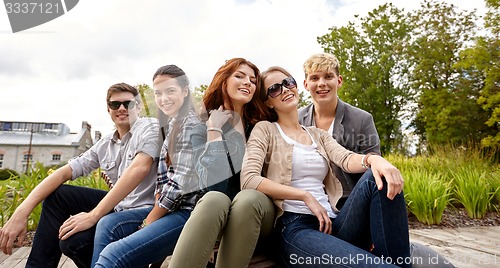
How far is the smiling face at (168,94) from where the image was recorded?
1555 millimetres

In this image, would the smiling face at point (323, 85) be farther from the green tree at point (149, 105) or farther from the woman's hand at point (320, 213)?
the green tree at point (149, 105)

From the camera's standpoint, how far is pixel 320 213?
1.29 metres

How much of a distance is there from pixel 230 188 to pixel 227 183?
8 centimetres

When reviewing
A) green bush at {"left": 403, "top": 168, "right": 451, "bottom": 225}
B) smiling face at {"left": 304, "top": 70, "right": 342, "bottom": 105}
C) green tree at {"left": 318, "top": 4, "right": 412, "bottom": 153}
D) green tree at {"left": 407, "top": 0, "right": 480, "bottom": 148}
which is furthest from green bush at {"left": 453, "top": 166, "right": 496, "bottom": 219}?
green tree at {"left": 318, "top": 4, "right": 412, "bottom": 153}

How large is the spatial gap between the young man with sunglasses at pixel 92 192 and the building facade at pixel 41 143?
35128 mm

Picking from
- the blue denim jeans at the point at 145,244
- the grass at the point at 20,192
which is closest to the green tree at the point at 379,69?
the grass at the point at 20,192

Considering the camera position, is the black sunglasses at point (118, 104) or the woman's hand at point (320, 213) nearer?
the woman's hand at point (320, 213)

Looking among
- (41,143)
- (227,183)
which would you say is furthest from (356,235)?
(41,143)

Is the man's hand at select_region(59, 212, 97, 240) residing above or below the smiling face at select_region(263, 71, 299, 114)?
below

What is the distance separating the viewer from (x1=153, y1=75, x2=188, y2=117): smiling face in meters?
1.55

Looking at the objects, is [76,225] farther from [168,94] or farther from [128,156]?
[168,94]

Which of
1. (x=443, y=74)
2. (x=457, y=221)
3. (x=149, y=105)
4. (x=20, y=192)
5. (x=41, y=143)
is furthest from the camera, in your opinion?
(x=41, y=143)

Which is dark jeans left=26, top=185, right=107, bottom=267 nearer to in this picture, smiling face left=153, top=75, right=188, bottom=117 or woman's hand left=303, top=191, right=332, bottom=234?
smiling face left=153, top=75, right=188, bottom=117

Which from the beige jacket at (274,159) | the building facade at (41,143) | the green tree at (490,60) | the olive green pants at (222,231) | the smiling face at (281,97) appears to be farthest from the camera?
the building facade at (41,143)
